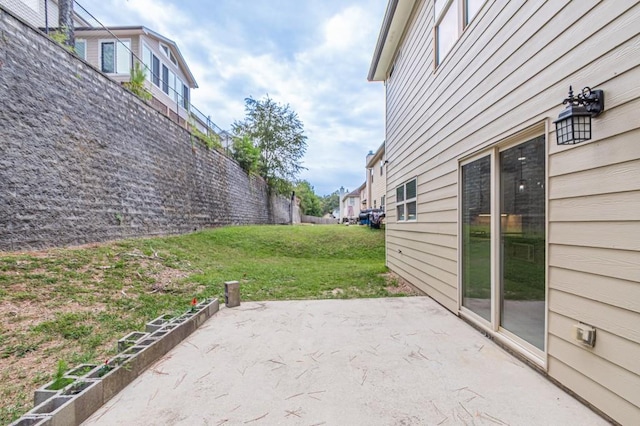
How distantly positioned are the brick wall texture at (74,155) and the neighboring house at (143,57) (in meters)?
2.88

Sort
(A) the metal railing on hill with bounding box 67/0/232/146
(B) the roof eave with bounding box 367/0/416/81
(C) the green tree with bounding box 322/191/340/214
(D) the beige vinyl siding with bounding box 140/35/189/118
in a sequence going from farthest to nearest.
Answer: (C) the green tree with bounding box 322/191/340/214 < (D) the beige vinyl siding with bounding box 140/35/189/118 < (A) the metal railing on hill with bounding box 67/0/232/146 < (B) the roof eave with bounding box 367/0/416/81

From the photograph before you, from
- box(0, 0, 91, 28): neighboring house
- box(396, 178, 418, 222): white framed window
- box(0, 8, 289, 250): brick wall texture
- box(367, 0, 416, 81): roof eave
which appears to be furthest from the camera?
box(0, 0, 91, 28): neighboring house

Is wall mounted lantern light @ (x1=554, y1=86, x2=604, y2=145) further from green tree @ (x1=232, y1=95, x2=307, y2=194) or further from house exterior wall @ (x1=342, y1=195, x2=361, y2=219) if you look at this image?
house exterior wall @ (x1=342, y1=195, x2=361, y2=219)

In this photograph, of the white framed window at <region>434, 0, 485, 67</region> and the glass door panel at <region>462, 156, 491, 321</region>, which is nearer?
the glass door panel at <region>462, 156, 491, 321</region>

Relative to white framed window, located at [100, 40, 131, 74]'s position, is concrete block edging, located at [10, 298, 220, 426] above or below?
below

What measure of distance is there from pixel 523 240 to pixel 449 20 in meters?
2.94

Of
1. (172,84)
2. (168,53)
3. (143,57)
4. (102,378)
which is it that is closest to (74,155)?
(102,378)

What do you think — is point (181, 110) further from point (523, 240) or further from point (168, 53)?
→ point (523, 240)

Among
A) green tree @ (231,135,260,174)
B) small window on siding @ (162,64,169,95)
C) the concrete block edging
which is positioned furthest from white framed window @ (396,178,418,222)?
small window on siding @ (162,64,169,95)

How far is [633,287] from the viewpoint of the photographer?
4.87 feet

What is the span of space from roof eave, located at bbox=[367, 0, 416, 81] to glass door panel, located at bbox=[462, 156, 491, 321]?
3291mm

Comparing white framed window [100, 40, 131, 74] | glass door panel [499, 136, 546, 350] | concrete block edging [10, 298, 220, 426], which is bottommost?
concrete block edging [10, 298, 220, 426]

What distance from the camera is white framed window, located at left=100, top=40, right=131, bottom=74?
1058 cm

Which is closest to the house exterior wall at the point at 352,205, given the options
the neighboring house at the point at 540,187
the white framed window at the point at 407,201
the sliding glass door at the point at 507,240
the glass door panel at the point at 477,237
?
the white framed window at the point at 407,201
